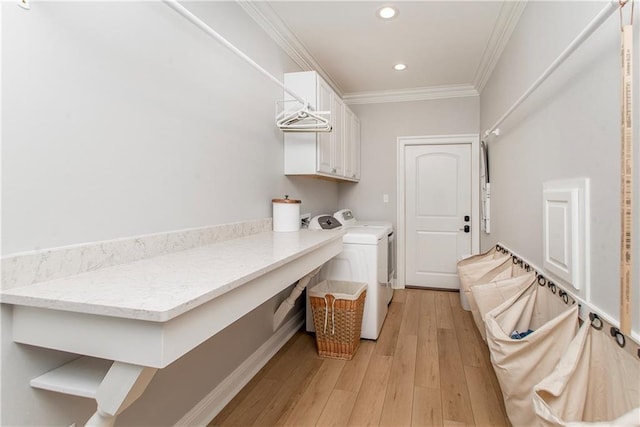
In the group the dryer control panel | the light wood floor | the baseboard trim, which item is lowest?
the light wood floor

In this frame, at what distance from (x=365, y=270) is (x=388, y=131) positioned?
7.02 ft

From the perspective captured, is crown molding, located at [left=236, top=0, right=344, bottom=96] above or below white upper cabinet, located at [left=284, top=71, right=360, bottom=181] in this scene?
above

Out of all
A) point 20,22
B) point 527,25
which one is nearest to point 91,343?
point 20,22

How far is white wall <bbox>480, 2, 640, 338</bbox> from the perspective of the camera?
3.87 ft

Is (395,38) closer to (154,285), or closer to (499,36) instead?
(499,36)

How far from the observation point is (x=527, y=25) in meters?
2.13

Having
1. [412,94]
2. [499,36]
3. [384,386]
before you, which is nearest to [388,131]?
[412,94]

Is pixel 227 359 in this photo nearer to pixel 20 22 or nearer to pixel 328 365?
pixel 328 365

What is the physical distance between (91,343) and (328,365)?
180 centimetres

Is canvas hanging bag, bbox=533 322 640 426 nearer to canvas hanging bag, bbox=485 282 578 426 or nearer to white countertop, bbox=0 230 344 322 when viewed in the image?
canvas hanging bag, bbox=485 282 578 426

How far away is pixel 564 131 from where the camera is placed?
1579 millimetres

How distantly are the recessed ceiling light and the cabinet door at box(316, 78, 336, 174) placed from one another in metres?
0.65

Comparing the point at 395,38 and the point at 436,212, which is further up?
the point at 395,38

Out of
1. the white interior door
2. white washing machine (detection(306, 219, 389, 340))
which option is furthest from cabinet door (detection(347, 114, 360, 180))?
white washing machine (detection(306, 219, 389, 340))
